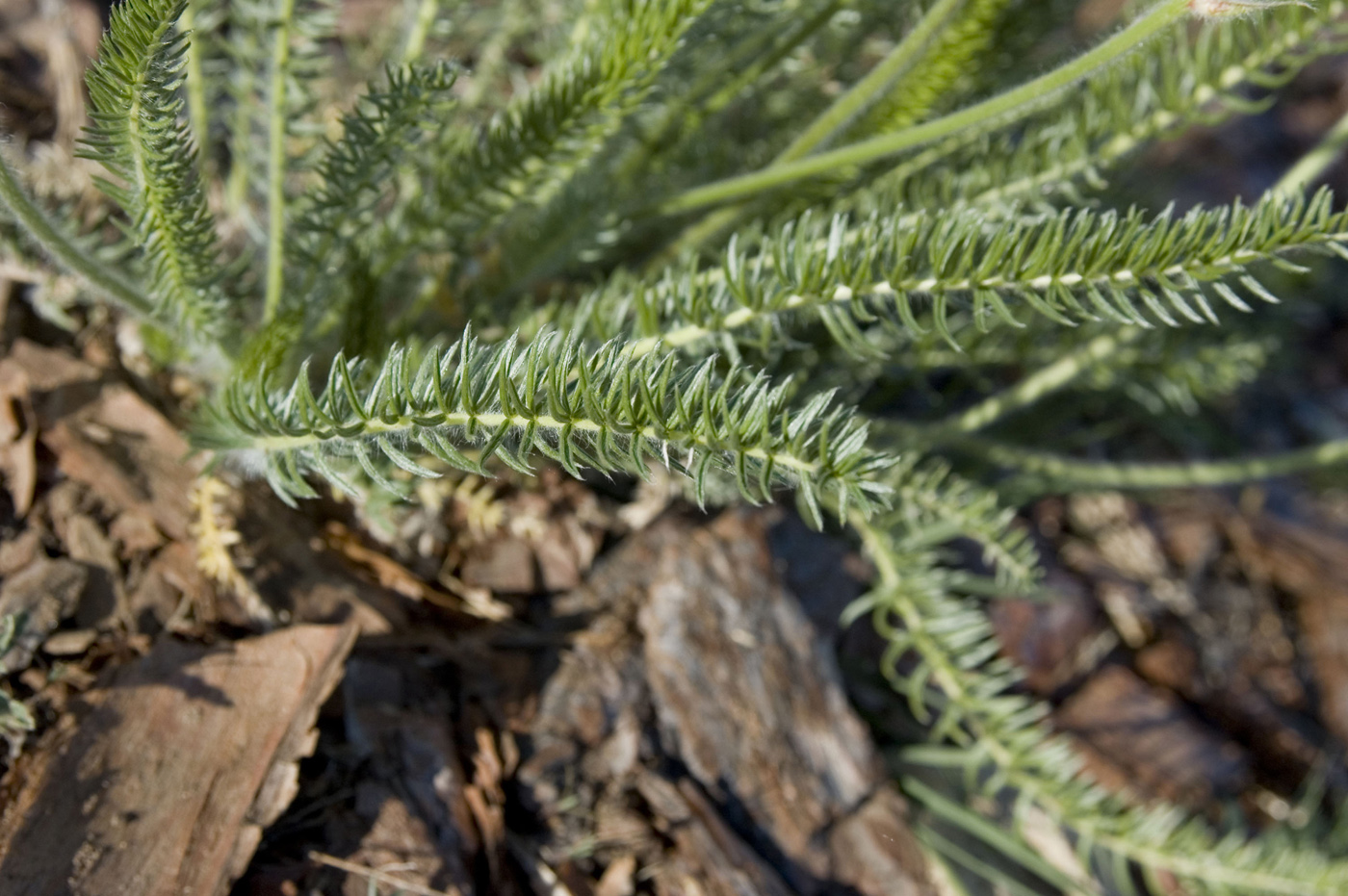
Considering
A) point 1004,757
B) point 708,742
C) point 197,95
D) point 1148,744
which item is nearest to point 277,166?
point 197,95

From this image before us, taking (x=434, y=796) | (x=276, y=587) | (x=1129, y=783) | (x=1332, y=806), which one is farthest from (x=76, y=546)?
(x=1332, y=806)

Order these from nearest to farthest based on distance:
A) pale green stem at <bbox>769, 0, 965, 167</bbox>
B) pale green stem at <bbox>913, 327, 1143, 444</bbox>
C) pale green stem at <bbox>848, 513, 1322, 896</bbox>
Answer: pale green stem at <bbox>769, 0, 965, 167</bbox>
pale green stem at <bbox>848, 513, 1322, 896</bbox>
pale green stem at <bbox>913, 327, 1143, 444</bbox>

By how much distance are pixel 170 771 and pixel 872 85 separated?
1210 millimetres

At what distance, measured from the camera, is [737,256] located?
4.14 feet

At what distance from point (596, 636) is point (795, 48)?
971mm

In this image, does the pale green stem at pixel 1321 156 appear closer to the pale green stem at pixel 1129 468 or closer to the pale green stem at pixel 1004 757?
the pale green stem at pixel 1129 468

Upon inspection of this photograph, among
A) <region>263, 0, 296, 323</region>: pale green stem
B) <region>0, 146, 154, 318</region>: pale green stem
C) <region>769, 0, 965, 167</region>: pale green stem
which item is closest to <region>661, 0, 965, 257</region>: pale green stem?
<region>769, 0, 965, 167</region>: pale green stem

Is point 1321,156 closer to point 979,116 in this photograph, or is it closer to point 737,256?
point 979,116

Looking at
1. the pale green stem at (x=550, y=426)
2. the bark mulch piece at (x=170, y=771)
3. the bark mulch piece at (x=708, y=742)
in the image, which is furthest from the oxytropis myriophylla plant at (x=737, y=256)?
the bark mulch piece at (x=170, y=771)

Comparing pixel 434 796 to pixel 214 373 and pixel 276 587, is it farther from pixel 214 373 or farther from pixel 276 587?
pixel 214 373

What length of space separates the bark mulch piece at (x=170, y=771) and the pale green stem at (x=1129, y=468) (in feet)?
3.92

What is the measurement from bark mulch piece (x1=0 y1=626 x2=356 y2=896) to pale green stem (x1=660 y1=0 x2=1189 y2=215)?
786 mm

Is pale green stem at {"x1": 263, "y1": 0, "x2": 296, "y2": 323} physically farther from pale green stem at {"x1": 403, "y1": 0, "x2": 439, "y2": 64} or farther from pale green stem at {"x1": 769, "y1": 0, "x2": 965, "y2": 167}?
pale green stem at {"x1": 769, "y1": 0, "x2": 965, "y2": 167}

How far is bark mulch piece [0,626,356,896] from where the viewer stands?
1091 mm
